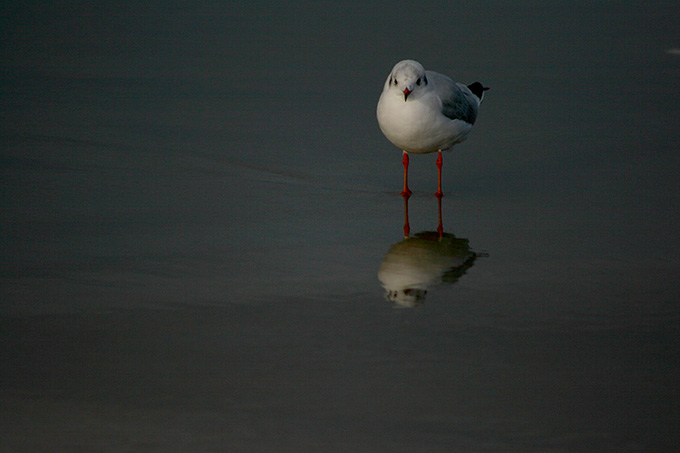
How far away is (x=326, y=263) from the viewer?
5551 millimetres

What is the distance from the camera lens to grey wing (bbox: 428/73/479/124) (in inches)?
280

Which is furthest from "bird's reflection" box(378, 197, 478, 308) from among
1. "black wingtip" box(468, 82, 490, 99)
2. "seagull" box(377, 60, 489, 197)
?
"black wingtip" box(468, 82, 490, 99)

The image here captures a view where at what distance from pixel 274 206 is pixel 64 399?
128 inches

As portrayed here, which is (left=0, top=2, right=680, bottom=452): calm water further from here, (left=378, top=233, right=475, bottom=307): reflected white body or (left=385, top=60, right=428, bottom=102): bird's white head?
(left=385, top=60, right=428, bottom=102): bird's white head

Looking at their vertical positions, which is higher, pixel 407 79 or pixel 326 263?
pixel 407 79

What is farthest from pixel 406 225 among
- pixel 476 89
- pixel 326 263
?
pixel 476 89

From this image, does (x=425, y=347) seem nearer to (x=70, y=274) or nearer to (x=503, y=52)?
(x=70, y=274)

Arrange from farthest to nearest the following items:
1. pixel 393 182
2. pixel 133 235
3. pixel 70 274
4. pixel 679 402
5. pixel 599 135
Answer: pixel 599 135
pixel 393 182
pixel 133 235
pixel 70 274
pixel 679 402

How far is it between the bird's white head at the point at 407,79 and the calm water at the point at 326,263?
2.59ft

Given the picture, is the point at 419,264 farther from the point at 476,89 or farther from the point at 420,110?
the point at 476,89

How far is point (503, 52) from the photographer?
13422 mm

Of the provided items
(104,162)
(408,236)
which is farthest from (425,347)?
(104,162)

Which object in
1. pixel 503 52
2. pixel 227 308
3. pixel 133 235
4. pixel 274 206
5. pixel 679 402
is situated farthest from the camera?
pixel 503 52

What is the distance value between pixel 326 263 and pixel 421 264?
54 centimetres
